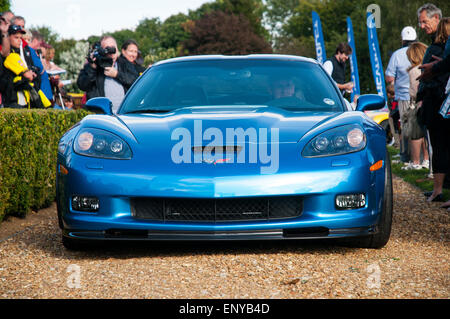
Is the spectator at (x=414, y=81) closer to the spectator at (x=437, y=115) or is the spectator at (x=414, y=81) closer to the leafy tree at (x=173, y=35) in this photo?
the spectator at (x=437, y=115)

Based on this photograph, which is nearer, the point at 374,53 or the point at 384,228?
the point at 384,228

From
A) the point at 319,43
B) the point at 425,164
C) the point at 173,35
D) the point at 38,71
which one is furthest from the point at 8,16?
the point at 173,35

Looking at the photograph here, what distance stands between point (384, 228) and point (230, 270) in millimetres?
1167

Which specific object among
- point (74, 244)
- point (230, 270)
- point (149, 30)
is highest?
point (230, 270)

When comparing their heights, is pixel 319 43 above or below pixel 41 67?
below

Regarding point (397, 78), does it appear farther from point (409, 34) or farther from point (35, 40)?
point (35, 40)

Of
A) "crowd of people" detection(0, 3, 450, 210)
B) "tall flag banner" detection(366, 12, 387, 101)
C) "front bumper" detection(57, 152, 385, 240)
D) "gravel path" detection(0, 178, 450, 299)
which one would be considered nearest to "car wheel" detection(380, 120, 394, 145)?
"tall flag banner" detection(366, 12, 387, 101)

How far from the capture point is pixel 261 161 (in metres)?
4.11

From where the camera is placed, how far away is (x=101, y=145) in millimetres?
4355

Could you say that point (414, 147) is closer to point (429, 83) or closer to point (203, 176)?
point (429, 83)

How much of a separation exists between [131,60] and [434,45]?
4.41m

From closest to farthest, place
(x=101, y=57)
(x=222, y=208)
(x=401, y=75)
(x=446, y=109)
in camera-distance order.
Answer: (x=222, y=208)
(x=446, y=109)
(x=101, y=57)
(x=401, y=75)

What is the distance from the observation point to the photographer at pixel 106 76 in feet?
29.7
